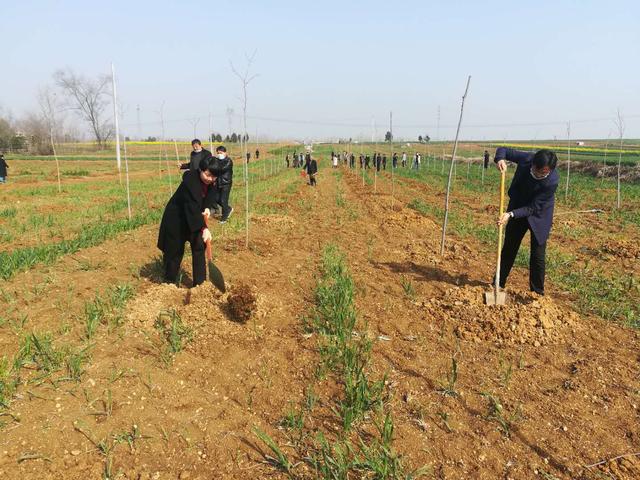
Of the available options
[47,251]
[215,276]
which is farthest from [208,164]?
[47,251]

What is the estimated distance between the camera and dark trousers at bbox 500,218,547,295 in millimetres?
4250

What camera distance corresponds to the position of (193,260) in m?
4.07

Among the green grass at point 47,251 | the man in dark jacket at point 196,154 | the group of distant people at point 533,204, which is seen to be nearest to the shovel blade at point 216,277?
the green grass at point 47,251

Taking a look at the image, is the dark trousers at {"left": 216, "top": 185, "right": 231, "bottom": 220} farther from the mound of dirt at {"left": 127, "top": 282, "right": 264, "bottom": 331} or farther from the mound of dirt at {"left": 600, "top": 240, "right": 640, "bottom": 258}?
the mound of dirt at {"left": 600, "top": 240, "right": 640, "bottom": 258}

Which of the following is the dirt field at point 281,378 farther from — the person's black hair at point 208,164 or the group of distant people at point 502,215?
the person's black hair at point 208,164

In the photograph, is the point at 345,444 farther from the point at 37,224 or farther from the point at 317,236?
the point at 37,224

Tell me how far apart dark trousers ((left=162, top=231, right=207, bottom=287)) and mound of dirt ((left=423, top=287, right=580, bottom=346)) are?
2357 mm

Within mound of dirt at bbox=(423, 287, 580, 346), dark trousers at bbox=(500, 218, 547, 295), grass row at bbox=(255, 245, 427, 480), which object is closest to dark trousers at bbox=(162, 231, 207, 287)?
grass row at bbox=(255, 245, 427, 480)

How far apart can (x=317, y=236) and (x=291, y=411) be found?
5.04 meters

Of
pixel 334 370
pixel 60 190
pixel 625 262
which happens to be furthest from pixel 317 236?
pixel 60 190

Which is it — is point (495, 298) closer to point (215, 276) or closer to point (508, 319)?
point (508, 319)

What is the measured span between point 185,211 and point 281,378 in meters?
1.92

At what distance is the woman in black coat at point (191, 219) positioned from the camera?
3.88m

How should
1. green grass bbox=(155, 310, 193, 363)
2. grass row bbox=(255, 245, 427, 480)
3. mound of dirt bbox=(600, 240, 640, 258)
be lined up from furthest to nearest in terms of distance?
mound of dirt bbox=(600, 240, 640, 258) → green grass bbox=(155, 310, 193, 363) → grass row bbox=(255, 245, 427, 480)
